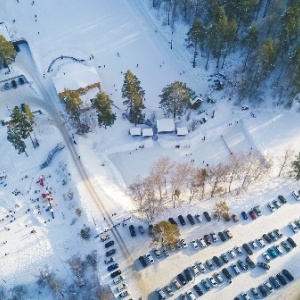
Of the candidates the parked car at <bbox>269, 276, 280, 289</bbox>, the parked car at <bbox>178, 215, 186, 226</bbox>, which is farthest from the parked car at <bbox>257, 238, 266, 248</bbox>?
the parked car at <bbox>178, 215, 186, 226</bbox>

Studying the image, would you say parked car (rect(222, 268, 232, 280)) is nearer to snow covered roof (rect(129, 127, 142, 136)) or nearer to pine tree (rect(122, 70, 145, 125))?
snow covered roof (rect(129, 127, 142, 136))

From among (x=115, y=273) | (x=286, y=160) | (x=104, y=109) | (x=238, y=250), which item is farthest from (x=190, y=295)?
(x=104, y=109)

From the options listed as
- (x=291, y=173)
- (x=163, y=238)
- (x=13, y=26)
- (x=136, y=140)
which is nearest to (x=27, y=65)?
(x=13, y=26)

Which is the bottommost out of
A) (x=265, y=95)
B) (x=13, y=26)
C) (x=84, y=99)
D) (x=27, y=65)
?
(x=265, y=95)

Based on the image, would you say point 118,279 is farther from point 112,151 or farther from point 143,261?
point 112,151

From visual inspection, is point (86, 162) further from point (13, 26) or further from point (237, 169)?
point (13, 26)

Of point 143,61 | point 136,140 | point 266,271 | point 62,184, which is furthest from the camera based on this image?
point 143,61

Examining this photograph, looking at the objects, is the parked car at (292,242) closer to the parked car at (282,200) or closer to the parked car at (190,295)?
the parked car at (282,200)
